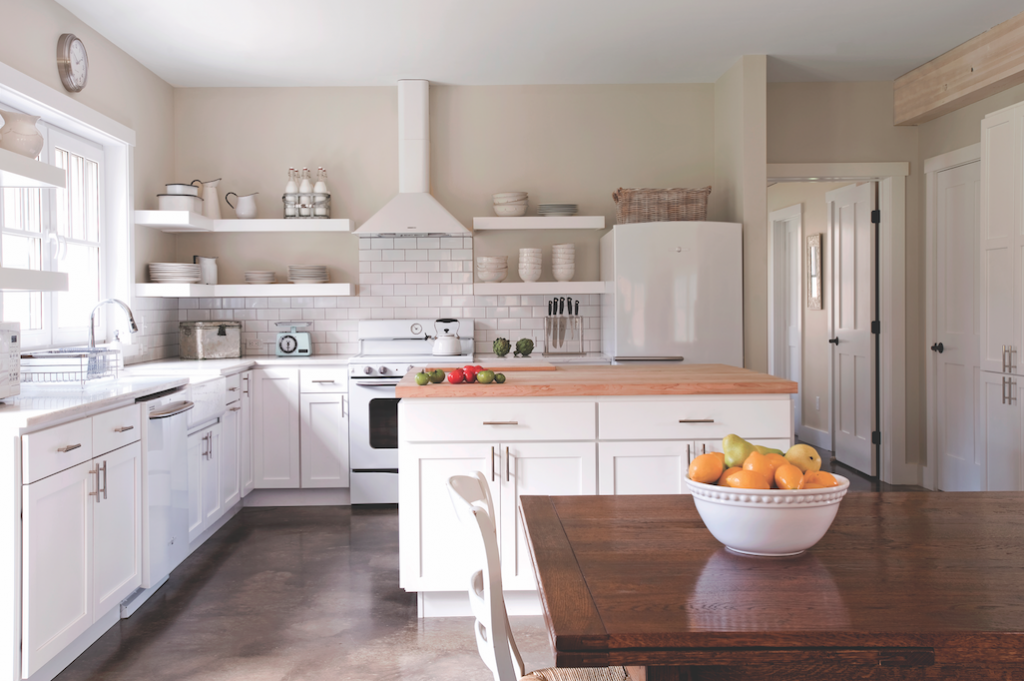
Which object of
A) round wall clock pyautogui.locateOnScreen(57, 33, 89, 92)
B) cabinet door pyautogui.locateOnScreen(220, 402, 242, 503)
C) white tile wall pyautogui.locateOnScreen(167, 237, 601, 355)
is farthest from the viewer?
white tile wall pyautogui.locateOnScreen(167, 237, 601, 355)

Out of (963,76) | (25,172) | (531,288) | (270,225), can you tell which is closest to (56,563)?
(25,172)

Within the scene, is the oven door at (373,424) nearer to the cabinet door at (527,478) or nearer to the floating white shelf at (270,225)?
the floating white shelf at (270,225)

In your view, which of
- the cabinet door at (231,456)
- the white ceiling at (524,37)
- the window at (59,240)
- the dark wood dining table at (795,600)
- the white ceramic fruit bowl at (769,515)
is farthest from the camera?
the cabinet door at (231,456)

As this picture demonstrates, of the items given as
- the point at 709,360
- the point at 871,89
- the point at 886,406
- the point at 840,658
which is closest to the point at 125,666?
the point at 840,658

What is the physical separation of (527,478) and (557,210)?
9.04 feet

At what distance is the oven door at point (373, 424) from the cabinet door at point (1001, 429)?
3339mm

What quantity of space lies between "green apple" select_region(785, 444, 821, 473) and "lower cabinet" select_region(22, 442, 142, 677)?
2214mm

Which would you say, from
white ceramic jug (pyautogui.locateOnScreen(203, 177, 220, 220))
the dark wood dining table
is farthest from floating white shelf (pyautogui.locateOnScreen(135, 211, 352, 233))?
the dark wood dining table

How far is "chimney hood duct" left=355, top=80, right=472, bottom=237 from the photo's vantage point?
502cm

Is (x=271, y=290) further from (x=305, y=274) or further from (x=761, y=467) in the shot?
(x=761, y=467)

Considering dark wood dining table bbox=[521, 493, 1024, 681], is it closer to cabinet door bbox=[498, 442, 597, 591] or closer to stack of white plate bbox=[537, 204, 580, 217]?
cabinet door bbox=[498, 442, 597, 591]

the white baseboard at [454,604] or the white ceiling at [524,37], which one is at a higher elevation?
the white ceiling at [524,37]

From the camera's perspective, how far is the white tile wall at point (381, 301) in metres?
5.40

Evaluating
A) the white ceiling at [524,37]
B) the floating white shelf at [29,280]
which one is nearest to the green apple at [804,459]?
the floating white shelf at [29,280]
